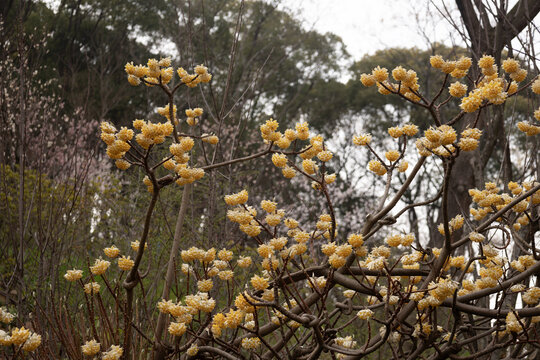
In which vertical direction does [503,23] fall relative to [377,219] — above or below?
above

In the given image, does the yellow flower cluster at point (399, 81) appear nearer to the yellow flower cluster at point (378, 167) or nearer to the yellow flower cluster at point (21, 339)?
the yellow flower cluster at point (378, 167)

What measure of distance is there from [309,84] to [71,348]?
52.8 feet

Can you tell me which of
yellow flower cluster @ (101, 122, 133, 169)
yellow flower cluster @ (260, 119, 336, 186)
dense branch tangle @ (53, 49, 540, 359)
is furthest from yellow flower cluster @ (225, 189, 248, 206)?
yellow flower cluster @ (101, 122, 133, 169)

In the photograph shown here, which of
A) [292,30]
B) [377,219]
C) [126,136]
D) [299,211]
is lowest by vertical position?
[299,211]

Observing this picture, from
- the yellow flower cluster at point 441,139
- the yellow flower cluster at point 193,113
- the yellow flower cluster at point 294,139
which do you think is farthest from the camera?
the yellow flower cluster at point 193,113

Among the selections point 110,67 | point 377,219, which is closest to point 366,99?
point 110,67

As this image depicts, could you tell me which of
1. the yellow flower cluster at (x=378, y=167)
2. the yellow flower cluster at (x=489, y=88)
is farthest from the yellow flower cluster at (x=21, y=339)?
the yellow flower cluster at (x=489, y=88)

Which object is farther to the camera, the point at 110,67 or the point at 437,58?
the point at 110,67

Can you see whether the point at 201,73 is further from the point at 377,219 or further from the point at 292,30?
the point at 292,30

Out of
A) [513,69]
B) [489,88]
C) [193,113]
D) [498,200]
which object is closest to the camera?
[489,88]

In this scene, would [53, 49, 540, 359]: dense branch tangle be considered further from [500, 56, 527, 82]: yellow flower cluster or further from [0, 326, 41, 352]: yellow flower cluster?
[0, 326, 41, 352]: yellow flower cluster

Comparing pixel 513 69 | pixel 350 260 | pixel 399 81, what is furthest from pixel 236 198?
pixel 513 69

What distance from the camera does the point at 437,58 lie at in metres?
1.51

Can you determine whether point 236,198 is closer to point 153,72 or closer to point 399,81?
point 153,72
